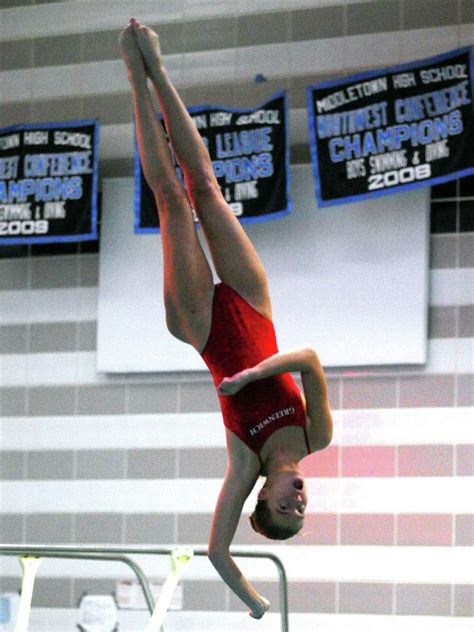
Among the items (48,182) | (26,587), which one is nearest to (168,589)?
(26,587)

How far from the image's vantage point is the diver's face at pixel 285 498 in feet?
16.5

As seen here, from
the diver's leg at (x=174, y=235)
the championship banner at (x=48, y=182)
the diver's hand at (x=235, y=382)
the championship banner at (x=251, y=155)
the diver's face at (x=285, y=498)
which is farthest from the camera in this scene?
the championship banner at (x=48, y=182)

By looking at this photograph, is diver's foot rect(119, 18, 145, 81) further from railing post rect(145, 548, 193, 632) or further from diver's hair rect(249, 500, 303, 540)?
railing post rect(145, 548, 193, 632)

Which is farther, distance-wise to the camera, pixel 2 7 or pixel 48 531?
pixel 2 7

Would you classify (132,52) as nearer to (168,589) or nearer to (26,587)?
(168,589)

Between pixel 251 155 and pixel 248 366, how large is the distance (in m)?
3.71

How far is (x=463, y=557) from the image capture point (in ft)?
26.8

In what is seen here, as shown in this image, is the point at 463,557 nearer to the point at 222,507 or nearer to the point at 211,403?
the point at 211,403

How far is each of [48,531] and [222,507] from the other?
4243mm

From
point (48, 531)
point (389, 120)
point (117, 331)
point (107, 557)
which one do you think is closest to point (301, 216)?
point (389, 120)

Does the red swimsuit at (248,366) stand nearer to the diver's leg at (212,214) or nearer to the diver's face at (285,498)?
the diver's leg at (212,214)

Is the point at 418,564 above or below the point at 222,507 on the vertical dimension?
below

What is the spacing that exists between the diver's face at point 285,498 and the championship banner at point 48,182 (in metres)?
4.35

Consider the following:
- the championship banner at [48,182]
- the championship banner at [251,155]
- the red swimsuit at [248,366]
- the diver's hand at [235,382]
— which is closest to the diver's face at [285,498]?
the red swimsuit at [248,366]
